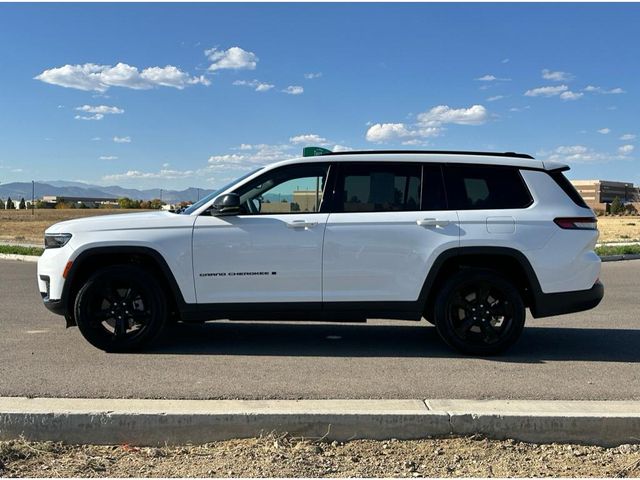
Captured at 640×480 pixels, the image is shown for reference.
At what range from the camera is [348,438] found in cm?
380

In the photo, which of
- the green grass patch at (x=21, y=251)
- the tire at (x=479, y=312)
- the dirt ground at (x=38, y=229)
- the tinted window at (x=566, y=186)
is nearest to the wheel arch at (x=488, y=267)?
the tire at (x=479, y=312)

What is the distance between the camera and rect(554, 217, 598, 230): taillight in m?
5.62

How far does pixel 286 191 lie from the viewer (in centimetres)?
577

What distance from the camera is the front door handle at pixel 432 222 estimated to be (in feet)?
18.4

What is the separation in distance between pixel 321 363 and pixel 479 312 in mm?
1608

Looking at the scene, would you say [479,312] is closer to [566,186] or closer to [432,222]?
[432,222]

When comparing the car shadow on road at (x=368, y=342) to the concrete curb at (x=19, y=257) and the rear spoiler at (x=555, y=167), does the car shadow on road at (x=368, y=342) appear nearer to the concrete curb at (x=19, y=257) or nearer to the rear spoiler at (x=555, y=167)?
the rear spoiler at (x=555, y=167)

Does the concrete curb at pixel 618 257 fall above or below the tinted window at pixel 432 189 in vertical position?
below

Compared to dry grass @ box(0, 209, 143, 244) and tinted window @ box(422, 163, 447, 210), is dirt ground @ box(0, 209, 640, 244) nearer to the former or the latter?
dry grass @ box(0, 209, 143, 244)

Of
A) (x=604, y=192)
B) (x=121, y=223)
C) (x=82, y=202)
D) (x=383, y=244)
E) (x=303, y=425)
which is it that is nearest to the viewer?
(x=303, y=425)

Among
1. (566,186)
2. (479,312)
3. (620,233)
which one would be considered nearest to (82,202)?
(620,233)

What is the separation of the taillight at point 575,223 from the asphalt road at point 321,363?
1.29 m

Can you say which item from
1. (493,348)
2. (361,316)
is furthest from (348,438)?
(493,348)

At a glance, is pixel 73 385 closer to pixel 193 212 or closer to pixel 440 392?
pixel 193 212
